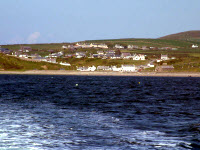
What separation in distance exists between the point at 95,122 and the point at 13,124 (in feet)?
27.3

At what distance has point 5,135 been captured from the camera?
92.8 feet

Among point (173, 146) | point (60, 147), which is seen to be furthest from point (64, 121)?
point (173, 146)

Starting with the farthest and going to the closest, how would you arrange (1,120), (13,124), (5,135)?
(1,120), (13,124), (5,135)

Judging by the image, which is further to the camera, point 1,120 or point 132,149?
point 1,120

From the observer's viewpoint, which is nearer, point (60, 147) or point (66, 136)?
point (60, 147)

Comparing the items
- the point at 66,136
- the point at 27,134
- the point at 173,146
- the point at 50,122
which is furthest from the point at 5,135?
the point at 173,146

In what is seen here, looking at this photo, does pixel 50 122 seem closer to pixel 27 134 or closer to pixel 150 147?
pixel 27 134

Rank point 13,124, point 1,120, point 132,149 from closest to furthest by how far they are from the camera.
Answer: point 132,149 < point 13,124 < point 1,120

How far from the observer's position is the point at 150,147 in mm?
24844

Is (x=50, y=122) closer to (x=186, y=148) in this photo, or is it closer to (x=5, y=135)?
(x=5, y=135)

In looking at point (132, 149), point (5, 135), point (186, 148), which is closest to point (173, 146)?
point (186, 148)

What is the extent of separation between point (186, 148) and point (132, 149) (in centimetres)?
402

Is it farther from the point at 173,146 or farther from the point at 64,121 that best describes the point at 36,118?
the point at 173,146

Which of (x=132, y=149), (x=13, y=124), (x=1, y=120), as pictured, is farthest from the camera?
(x=1, y=120)
